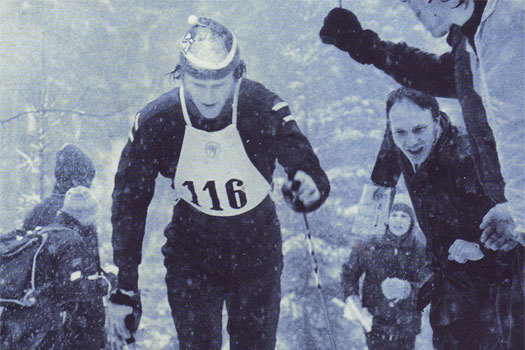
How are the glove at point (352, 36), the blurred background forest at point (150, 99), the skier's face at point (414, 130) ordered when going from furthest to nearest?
1. the blurred background forest at point (150, 99)
2. the glove at point (352, 36)
3. the skier's face at point (414, 130)

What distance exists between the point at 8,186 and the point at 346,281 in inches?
184

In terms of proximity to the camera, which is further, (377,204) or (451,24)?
(377,204)

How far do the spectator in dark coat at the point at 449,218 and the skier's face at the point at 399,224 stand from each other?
1.92 ft

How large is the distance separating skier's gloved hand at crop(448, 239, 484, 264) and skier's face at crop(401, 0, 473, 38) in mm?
614

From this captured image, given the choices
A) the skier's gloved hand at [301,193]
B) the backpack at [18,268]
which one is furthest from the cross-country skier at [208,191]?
the backpack at [18,268]

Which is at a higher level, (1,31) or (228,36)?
(1,31)

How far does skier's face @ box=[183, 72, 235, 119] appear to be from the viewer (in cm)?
143

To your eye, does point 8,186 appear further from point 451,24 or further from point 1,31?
point 451,24

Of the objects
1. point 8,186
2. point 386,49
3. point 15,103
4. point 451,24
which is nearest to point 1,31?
point 15,103

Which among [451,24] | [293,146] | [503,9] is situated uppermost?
[451,24]

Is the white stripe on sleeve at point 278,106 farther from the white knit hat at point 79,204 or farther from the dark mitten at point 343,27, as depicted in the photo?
the white knit hat at point 79,204

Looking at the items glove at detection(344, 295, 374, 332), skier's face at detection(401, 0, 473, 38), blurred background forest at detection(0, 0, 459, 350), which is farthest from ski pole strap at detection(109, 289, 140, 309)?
blurred background forest at detection(0, 0, 459, 350)

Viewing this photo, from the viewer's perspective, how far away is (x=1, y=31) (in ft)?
13.1

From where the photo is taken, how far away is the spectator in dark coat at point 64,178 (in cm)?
234
